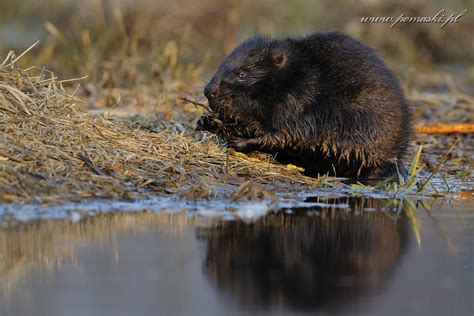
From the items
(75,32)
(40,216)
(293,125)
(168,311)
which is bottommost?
(168,311)

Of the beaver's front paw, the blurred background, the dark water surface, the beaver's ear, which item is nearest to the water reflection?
the dark water surface

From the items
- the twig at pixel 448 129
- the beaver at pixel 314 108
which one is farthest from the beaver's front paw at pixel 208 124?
the twig at pixel 448 129

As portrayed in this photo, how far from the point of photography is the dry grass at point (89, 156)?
17.9 feet

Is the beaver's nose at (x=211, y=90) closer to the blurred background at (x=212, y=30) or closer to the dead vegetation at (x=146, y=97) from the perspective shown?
the dead vegetation at (x=146, y=97)

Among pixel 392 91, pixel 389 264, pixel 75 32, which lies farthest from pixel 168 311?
pixel 75 32

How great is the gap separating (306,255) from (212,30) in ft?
36.6

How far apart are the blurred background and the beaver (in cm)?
416

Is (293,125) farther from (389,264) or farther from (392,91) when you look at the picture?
(389,264)

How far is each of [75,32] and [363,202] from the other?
30.1 feet

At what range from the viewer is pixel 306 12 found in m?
18.2

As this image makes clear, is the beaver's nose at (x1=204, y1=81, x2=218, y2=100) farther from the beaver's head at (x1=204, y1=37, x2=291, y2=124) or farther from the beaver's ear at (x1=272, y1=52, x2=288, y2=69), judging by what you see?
the beaver's ear at (x1=272, y1=52, x2=288, y2=69)

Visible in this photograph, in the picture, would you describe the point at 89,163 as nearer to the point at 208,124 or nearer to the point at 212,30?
the point at 208,124

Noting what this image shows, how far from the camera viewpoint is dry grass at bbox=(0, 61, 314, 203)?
5.45 meters

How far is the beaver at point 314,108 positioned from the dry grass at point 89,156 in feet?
0.81
